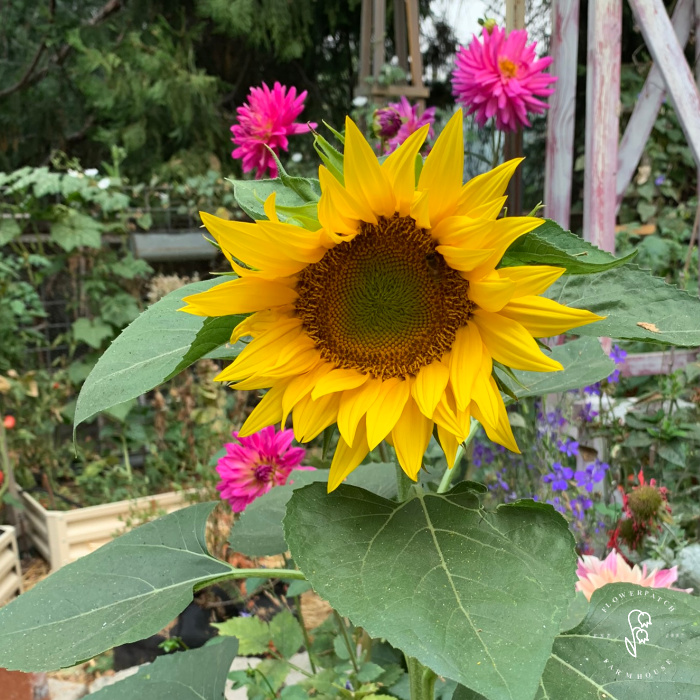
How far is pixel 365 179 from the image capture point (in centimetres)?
39

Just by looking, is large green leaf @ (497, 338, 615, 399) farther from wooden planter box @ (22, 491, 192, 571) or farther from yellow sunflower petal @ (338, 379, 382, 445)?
wooden planter box @ (22, 491, 192, 571)

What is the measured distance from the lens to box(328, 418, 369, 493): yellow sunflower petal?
0.42m

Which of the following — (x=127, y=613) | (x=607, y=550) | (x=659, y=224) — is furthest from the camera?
(x=659, y=224)

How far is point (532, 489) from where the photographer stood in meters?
1.45

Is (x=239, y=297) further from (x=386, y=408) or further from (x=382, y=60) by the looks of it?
(x=382, y=60)

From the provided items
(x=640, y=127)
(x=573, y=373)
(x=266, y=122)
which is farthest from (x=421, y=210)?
(x=640, y=127)

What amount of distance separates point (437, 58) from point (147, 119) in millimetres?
1845

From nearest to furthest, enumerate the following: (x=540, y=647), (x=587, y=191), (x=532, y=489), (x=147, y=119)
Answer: (x=540, y=647) → (x=532, y=489) → (x=587, y=191) → (x=147, y=119)

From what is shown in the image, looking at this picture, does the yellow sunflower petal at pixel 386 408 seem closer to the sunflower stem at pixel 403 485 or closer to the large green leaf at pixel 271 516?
the sunflower stem at pixel 403 485

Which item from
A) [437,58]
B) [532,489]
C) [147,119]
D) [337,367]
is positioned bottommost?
[532,489]

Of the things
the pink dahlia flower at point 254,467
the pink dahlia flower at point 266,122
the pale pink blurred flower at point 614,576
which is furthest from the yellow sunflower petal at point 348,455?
the pink dahlia flower at point 266,122

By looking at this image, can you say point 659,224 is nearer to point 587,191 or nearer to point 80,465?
point 587,191

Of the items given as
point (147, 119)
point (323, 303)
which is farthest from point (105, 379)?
point (147, 119)

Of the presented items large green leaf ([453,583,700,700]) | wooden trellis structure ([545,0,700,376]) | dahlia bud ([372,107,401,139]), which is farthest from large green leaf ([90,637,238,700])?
wooden trellis structure ([545,0,700,376])
